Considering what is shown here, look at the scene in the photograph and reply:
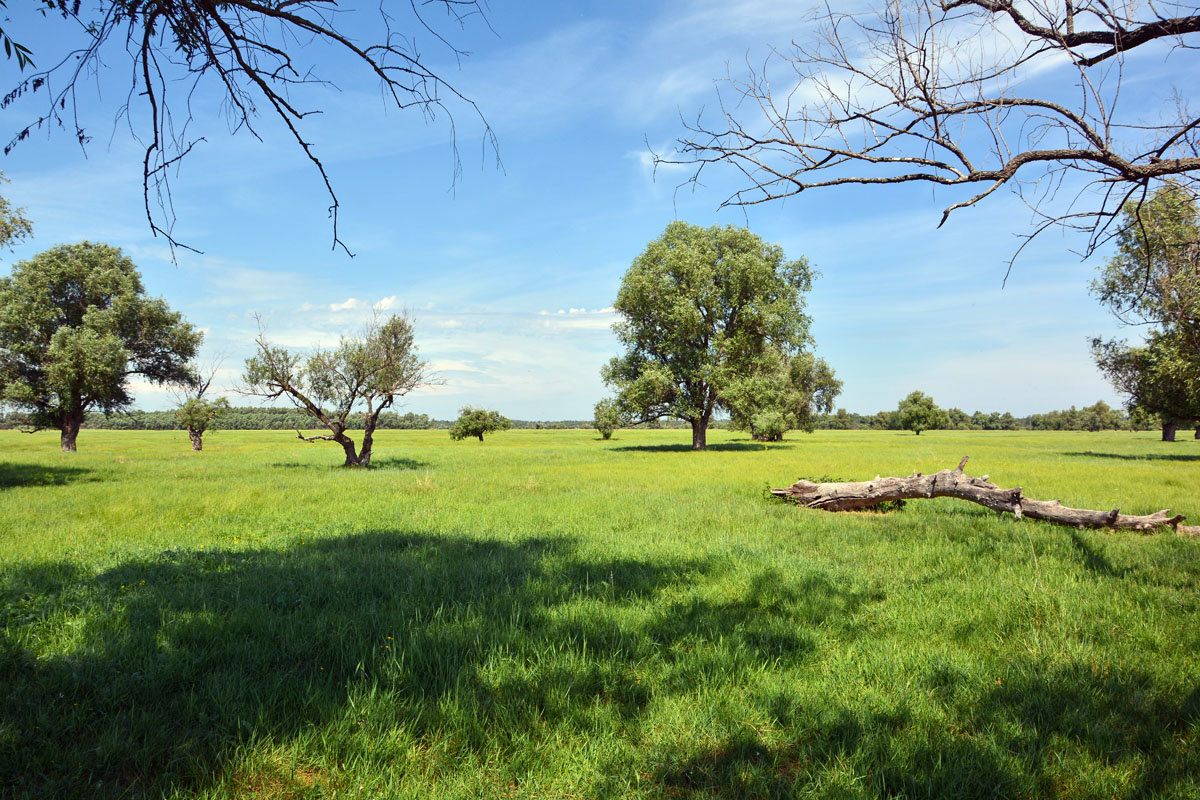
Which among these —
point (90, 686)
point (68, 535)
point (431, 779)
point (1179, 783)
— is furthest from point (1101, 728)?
point (68, 535)

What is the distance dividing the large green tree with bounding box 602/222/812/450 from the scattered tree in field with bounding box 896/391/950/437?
64.0 m

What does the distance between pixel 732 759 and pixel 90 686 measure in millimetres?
4606

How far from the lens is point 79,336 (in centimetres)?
3019

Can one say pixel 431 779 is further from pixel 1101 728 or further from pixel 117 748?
pixel 1101 728

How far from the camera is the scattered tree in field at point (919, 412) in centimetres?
9156

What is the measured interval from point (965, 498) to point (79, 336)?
41.8m

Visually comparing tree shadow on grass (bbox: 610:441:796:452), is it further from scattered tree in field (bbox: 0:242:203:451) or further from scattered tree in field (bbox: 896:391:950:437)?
scattered tree in field (bbox: 896:391:950:437)

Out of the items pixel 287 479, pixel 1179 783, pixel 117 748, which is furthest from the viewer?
pixel 287 479

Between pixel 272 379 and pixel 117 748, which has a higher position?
pixel 272 379

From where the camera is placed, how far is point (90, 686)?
13.0ft

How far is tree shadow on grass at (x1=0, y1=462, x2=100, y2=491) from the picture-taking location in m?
17.3

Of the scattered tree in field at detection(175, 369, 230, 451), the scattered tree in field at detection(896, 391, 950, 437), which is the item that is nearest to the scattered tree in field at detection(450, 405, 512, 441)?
the scattered tree in field at detection(175, 369, 230, 451)

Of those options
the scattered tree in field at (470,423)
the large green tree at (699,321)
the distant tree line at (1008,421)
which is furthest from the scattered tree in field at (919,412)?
the scattered tree in field at (470,423)

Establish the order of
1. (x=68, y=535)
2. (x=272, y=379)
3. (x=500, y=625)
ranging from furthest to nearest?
(x=272, y=379)
(x=68, y=535)
(x=500, y=625)
